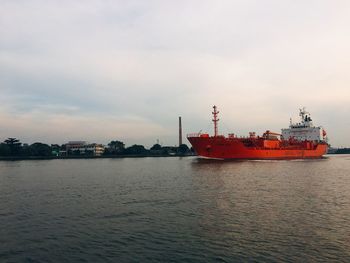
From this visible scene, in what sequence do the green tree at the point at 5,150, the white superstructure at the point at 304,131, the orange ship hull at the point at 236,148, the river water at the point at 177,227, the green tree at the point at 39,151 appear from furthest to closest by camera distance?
the green tree at the point at 39,151, the green tree at the point at 5,150, the white superstructure at the point at 304,131, the orange ship hull at the point at 236,148, the river water at the point at 177,227

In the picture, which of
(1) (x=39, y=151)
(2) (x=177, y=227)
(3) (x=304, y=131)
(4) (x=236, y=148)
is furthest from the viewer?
(1) (x=39, y=151)

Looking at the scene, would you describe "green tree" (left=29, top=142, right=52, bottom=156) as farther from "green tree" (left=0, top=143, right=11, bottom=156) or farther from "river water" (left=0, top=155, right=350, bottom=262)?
"river water" (left=0, top=155, right=350, bottom=262)

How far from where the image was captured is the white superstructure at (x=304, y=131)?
122 m

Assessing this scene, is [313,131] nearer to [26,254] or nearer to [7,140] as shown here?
[26,254]

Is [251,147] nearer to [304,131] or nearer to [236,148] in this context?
[236,148]

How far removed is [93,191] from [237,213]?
17636mm

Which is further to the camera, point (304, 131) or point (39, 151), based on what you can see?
point (39, 151)

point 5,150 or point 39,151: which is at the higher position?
point 5,150

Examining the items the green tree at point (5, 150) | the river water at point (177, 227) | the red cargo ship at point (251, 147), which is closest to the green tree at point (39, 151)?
the green tree at point (5, 150)

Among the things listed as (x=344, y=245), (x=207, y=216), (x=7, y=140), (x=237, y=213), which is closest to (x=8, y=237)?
(x=207, y=216)

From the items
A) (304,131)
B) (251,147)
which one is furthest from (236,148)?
(304,131)

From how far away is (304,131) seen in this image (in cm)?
12256

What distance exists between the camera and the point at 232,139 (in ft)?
284

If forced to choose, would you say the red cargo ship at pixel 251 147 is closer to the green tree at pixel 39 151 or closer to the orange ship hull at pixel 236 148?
the orange ship hull at pixel 236 148
